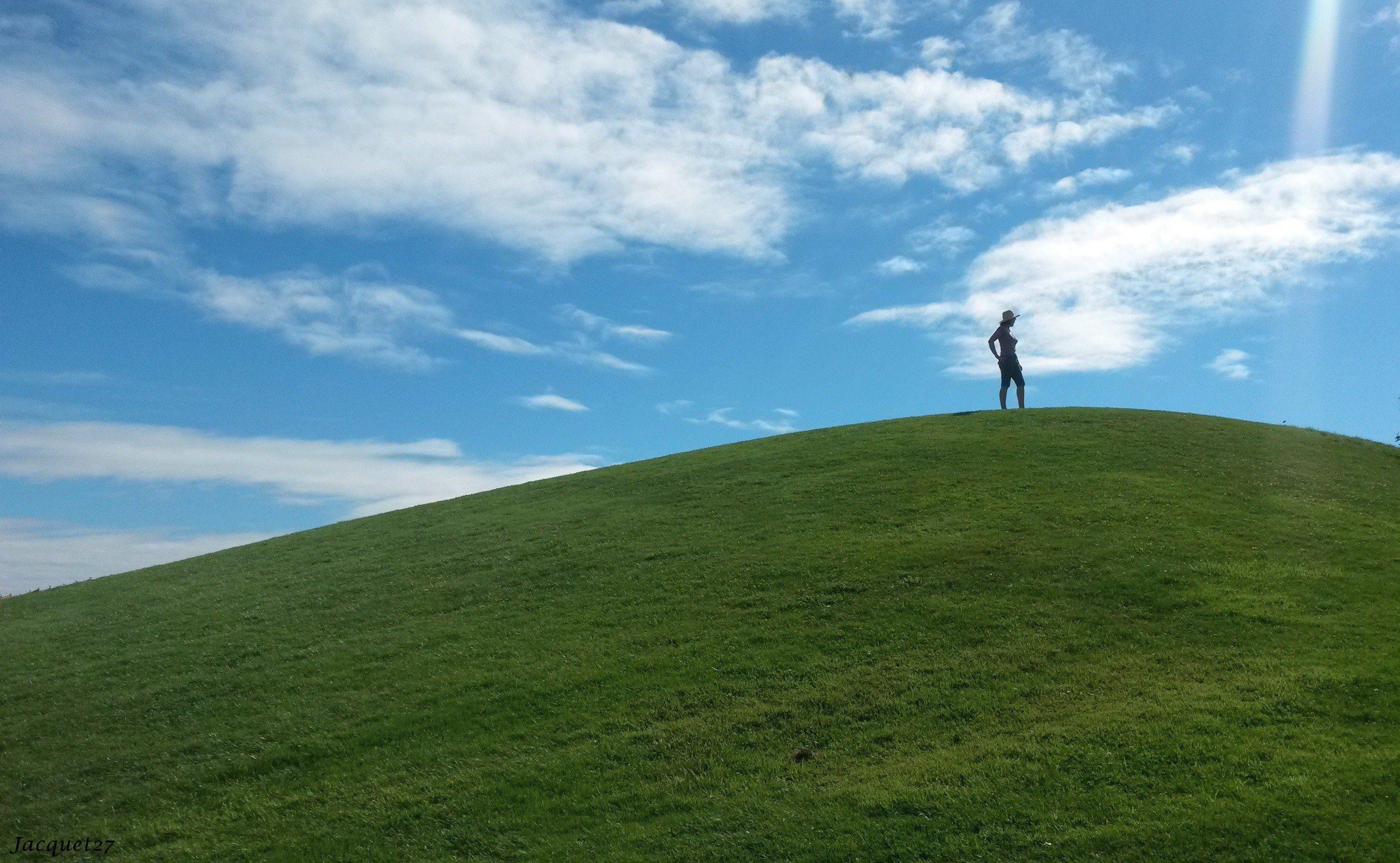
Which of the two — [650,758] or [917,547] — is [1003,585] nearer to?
[917,547]

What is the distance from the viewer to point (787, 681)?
47.2ft

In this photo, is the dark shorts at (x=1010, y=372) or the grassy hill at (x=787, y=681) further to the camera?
the dark shorts at (x=1010, y=372)

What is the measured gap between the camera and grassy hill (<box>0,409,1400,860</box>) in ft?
35.7

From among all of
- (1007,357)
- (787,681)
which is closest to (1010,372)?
(1007,357)

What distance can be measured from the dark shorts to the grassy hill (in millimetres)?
5003

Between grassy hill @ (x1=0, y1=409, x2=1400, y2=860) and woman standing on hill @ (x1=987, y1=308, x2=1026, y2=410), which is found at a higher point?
woman standing on hill @ (x1=987, y1=308, x2=1026, y2=410)

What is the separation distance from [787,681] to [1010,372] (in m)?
18.8

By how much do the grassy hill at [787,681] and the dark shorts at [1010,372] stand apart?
5.00 m

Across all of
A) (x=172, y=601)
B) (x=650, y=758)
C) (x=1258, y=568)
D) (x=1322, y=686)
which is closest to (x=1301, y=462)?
(x=1258, y=568)

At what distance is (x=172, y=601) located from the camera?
23.4 m

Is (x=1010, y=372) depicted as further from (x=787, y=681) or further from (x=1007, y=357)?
(x=787, y=681)

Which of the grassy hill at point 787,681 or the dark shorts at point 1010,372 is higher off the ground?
the dark shorts at point 1010,372

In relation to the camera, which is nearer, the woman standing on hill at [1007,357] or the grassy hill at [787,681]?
the grassy hill at [787,681]

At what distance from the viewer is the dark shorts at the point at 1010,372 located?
97.9 ft
